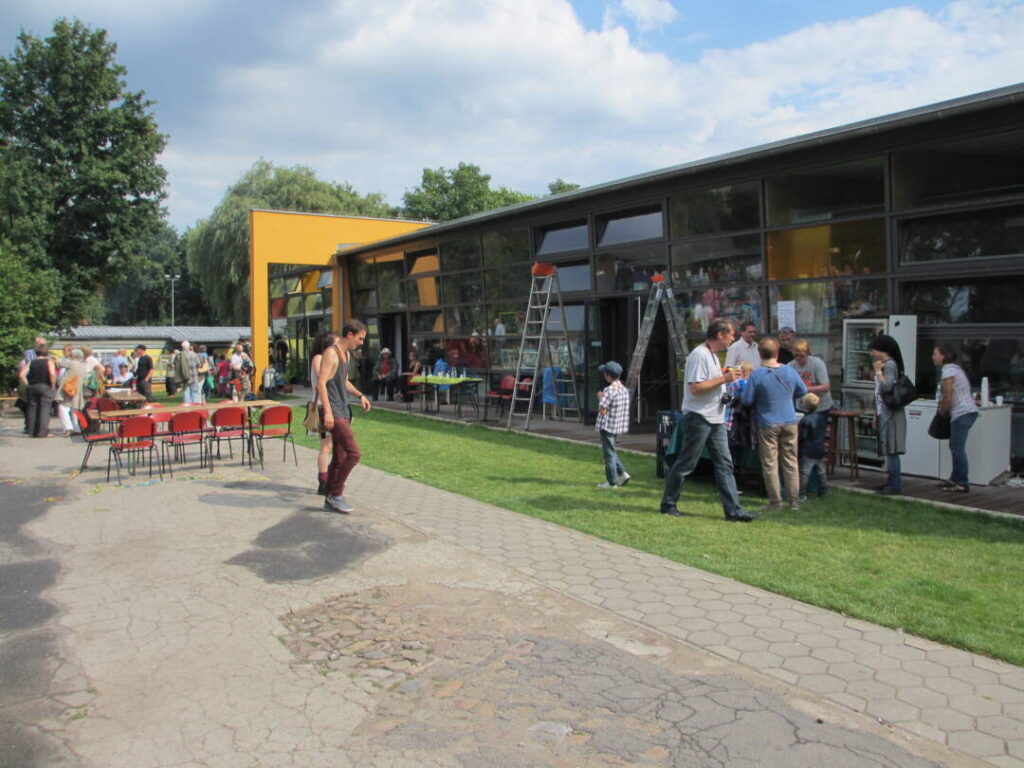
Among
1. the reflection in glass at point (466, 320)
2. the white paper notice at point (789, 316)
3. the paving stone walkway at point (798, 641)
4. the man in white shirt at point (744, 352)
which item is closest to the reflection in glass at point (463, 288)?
the reflection in glass at point (466, 320)

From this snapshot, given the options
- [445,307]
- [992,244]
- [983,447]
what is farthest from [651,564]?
[445,307]

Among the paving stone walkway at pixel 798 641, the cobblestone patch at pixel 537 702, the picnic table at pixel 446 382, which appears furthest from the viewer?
the picnic table at pixel 446 382

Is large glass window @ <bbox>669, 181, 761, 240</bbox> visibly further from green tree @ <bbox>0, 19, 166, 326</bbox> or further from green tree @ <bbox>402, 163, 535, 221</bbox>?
green tree @ <bbox>402, 163, 535, 221</bbox>

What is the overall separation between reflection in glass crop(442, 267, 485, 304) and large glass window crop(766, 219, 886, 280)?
8.04 meters

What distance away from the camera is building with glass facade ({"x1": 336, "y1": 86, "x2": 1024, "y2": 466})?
855 centimetres

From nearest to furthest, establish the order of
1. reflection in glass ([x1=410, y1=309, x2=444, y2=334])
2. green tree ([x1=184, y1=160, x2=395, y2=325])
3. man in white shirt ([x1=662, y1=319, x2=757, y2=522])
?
man in white shirt ([x1=662, y1=319, x2=757, y2=522]) → reflection in glass ([x1=410, y1=309, x2=444, y2=334]) → green tree ([x1=184, y1=160, x2=395, y2=325])

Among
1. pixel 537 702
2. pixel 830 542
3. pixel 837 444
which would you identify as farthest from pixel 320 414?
pixel 837 444

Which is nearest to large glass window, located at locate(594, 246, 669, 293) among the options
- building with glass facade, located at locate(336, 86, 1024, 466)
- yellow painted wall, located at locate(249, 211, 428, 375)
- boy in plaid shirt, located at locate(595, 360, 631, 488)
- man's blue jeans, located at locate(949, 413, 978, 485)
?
building with glass facade, located at locate(336, 86, 1024, 466)

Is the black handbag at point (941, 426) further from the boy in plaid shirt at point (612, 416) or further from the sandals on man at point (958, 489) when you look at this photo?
the boy in plaid shirt at point (612, 416)

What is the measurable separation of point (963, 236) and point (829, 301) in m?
1.82

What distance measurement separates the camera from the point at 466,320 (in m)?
18.2

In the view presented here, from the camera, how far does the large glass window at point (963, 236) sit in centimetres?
840

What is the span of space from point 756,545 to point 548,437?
271 inches

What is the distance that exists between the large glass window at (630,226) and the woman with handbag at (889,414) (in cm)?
546
